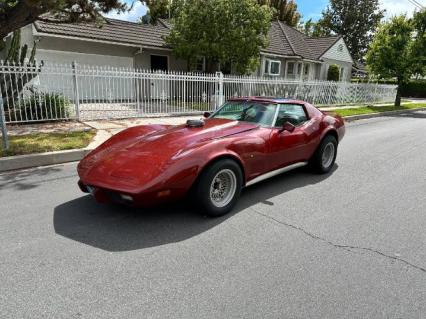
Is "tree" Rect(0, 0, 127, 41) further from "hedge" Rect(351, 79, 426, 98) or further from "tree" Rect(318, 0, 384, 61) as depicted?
"tree" Rect(318, 0, 384, 61)

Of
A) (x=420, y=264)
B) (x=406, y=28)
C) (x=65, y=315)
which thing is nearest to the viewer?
(x=65, y=315)

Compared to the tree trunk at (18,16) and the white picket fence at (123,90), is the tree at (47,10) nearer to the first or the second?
the tree trunk at (18,16)

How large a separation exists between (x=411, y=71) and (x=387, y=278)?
21296 mm

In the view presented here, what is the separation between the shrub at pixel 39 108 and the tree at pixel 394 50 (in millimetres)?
18224

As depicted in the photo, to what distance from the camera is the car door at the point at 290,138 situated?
4.70m

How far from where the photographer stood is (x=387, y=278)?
2924mm

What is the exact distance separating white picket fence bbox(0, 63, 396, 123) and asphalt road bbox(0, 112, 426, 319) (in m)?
4.13

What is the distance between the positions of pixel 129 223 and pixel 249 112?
2.40 meters

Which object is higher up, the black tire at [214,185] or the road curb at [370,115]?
the black tire at [214,185]

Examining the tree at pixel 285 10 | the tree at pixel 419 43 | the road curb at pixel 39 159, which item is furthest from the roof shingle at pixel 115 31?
the tree at pixel 285 10

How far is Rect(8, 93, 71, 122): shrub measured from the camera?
9.62 meters

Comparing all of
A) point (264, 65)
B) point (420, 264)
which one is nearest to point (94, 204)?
point (420, 264)

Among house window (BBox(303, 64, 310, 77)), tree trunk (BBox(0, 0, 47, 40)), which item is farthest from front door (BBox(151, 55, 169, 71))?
house window (BBox(303, 64, 310, 77))

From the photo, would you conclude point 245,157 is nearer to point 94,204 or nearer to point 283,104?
point 283,104
